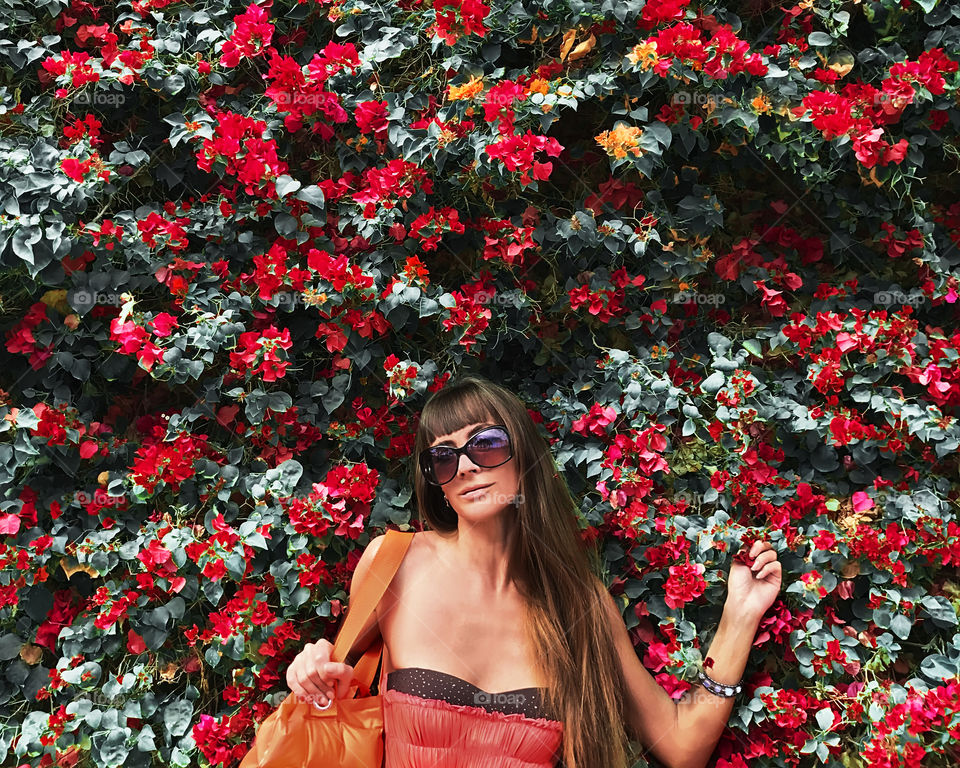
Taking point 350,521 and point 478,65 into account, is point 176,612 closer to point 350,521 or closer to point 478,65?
point 350,521

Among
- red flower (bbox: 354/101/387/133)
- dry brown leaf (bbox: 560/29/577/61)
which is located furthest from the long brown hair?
dry brown leaf (bbox: 560/29/577/61)

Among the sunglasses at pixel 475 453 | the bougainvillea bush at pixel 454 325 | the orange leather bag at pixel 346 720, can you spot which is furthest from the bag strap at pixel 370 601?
the sunglasses at pixel 475 453

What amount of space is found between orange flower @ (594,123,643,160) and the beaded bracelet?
1560mm

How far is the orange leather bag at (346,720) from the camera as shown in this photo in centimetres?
225

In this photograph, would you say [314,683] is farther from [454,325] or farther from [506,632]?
[454,325]

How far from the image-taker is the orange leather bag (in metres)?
2.25

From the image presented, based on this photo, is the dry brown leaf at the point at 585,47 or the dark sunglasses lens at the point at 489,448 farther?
the dry brown leaf at the point at 585,47

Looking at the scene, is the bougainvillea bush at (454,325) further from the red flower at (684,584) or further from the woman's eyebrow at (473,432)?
the woman's eyebrow at (473,432)

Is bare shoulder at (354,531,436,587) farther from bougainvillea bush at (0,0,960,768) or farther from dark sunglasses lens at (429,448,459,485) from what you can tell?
dark sunglasses lens at (429,448,459,485)

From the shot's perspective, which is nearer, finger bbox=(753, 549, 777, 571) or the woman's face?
the woman's face

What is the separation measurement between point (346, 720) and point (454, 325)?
47.3 inches

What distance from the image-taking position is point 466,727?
7.49ft

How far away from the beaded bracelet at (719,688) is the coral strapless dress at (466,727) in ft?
1.53

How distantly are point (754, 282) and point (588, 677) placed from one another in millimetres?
1335
